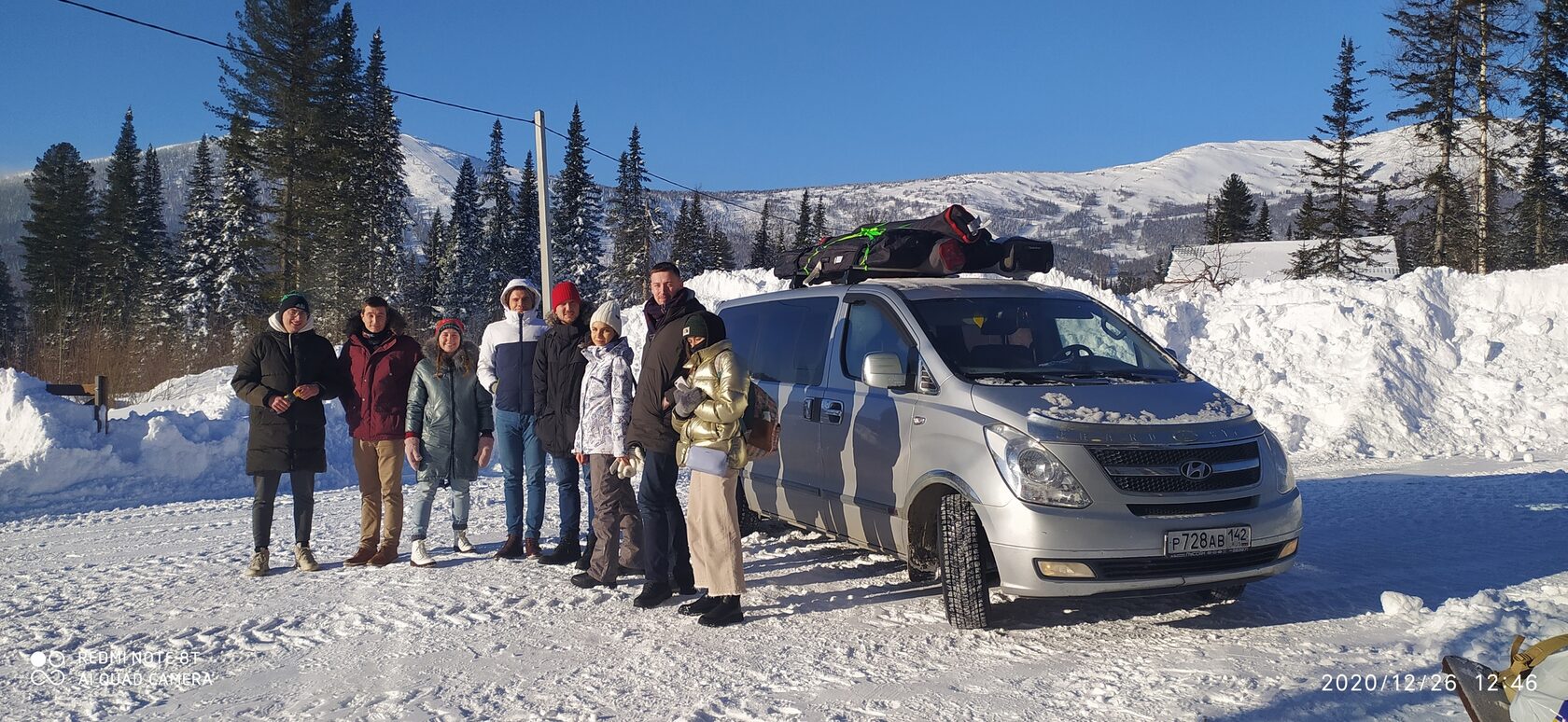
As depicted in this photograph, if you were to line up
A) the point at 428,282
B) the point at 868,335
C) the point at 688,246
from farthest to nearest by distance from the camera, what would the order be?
the point at 688,246 < the point at 428,282 < the point at 868,335

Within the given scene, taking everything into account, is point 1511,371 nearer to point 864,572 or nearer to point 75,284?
point 864,572

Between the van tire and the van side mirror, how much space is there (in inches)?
28.8

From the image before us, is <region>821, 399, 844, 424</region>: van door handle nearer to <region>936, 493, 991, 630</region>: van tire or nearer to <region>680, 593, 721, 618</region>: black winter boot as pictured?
<region>936, 493, 991, 630</region>: van tire

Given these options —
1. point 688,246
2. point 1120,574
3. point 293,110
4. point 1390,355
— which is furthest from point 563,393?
point 688,246

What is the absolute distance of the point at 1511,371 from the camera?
14.9 m

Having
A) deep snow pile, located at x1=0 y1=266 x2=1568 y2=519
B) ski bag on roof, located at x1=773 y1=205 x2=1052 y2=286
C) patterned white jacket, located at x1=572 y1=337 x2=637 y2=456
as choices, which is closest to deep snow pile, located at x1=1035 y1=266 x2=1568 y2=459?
deep snow pile, located at x1=0 y1=266 x2=1568 y2=519

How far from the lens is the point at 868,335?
20.2 ft

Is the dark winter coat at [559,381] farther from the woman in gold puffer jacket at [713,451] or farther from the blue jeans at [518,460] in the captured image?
the woman in gold puffer jacket at [713,451]

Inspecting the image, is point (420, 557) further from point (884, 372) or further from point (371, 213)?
point (371, 213)

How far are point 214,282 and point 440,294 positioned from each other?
1395 cm

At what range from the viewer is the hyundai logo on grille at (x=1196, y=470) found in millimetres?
4777

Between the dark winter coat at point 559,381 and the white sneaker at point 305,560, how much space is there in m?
1.77

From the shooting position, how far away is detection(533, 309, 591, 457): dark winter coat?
648 cm

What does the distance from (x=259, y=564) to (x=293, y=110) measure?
98.9ft
